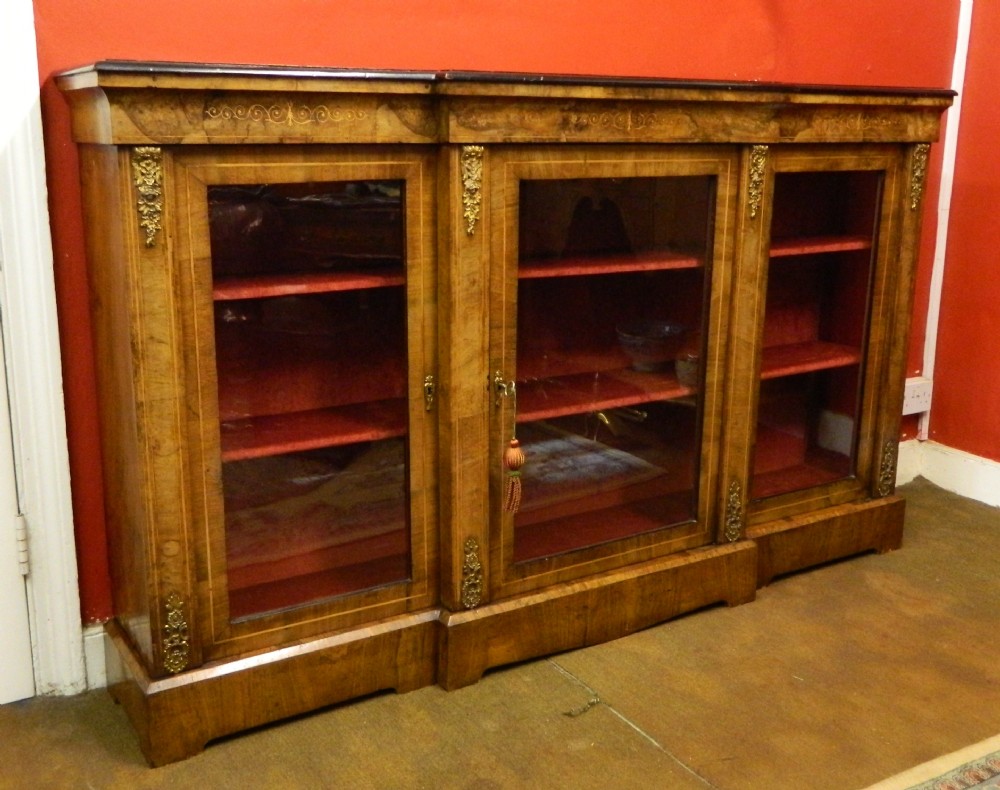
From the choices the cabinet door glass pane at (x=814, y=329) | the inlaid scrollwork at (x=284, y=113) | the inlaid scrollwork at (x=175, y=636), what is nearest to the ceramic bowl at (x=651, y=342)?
the cabinet door glass pane at (x=814, y=329)

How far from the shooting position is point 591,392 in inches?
85.2

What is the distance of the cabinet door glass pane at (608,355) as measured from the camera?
→ 2.02 meters

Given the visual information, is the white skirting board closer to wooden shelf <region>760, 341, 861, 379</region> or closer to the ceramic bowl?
wooden shelf <region>760, 341, 861, 379</region>

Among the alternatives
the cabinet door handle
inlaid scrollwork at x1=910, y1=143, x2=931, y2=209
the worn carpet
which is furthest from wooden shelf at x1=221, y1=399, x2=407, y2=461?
inlaid scrollwork at x1=910, y1=143, x2=931, y2=209

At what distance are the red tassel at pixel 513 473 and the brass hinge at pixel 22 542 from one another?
89cm

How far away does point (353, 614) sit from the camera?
1914mm

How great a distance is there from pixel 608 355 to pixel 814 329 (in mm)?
645

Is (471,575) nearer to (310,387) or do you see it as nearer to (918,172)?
(310,387)

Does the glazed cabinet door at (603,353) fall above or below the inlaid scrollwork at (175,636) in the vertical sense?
above

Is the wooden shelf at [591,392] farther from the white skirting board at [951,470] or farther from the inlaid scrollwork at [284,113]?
the white skirting board at [951,470]

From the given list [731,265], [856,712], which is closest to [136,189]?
[731,265]

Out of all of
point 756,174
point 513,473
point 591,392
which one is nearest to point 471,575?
point 513,473

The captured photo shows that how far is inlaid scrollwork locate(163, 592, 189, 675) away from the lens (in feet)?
5.69

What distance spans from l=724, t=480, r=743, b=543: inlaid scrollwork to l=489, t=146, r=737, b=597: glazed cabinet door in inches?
1.6
